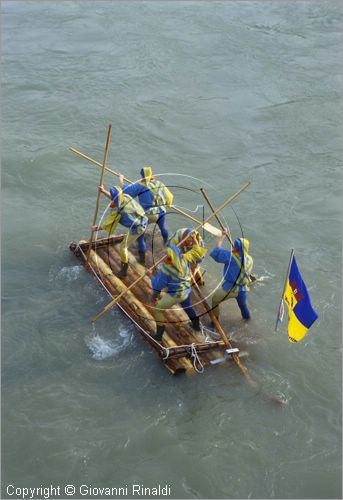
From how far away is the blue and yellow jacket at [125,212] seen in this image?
10.3 meters

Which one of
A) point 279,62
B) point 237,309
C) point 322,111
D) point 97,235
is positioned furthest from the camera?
point 279,62

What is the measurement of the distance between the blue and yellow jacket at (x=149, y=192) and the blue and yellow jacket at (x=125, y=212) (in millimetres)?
309

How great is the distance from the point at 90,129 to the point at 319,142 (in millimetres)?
6049

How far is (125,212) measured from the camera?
408 inches

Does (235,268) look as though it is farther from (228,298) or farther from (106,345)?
(106,345)

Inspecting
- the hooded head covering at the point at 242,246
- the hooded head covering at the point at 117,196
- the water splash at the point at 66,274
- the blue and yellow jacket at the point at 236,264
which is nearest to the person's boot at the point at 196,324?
the blue and yellow jacket at the point at 236,264

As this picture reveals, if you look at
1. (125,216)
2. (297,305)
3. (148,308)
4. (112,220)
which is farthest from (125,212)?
(297,305)

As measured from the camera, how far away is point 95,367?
A: 9.80 metres

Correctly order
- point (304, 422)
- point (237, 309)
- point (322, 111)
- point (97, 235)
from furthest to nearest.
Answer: point (322, 111) → point (97, 235) → point (237, 309) → point (304, 422)

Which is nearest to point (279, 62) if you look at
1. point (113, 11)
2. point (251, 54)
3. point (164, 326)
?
point (251, 54)

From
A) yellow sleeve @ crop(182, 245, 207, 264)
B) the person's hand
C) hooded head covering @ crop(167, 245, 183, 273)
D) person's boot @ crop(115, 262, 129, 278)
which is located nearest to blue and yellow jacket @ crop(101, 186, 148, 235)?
person's boot @ crop(115, 262, 129, 278)

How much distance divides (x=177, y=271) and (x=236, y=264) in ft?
3.06

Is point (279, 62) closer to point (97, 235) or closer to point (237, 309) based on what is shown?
point (97, 235)

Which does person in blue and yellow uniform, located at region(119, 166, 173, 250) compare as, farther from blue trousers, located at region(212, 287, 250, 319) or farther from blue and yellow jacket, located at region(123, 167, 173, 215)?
blue trousers, located at region(212, 287, 250, 319)
